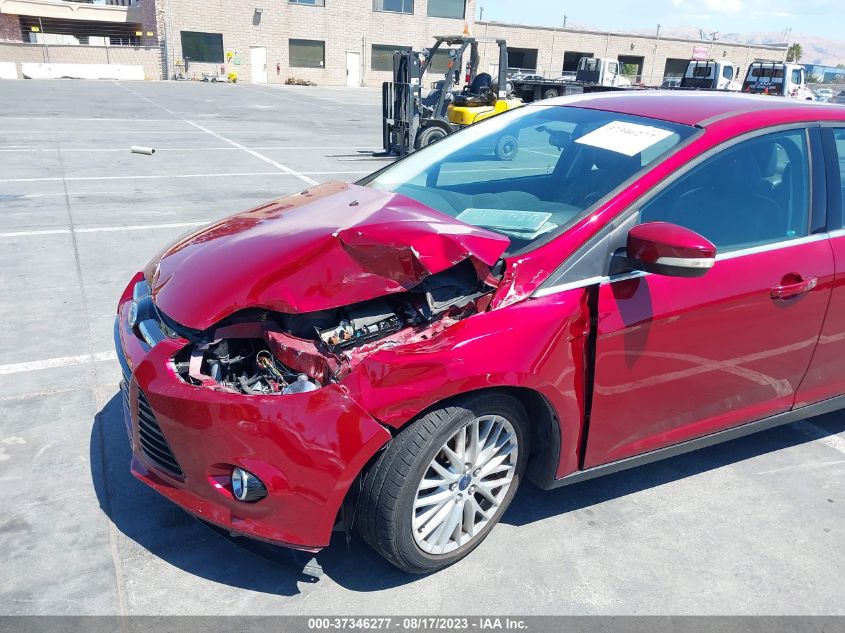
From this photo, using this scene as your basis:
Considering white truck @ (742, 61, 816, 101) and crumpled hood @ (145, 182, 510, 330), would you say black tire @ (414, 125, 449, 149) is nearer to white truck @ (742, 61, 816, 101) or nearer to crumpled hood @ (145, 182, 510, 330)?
crumpled hood @ (145, 182, 510, 330)

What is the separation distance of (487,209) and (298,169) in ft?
29.7

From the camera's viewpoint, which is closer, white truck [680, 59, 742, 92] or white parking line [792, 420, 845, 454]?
white parking line [792, 420, 845, 454]

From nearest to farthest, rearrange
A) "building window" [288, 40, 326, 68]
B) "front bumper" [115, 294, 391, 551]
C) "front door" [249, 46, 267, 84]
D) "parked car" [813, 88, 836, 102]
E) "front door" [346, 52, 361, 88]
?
1. "front bumper" [115, 294, 391, 551]
2. "parked car" [813, 88, 836, 102]
3. "front door" [249, 46, 267, 84]
4. "building window" [288, 40, 326, 68]
5. "front door" [346, 52, 361, 88]

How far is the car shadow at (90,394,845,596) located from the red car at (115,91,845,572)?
24cm

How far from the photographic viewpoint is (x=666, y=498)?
327cm

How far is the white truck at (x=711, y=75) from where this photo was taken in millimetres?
Result: 29812

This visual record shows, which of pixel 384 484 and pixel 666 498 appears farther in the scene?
pixel 666 498

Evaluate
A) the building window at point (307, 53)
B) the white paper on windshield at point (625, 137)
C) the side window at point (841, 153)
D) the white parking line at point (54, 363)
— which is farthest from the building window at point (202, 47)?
the side window at point (841, 153)

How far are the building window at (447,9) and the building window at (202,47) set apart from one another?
1567cm

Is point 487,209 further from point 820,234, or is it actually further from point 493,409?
point 820,234

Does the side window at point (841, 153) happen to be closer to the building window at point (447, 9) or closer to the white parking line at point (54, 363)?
the white parking line at point (54, 363)

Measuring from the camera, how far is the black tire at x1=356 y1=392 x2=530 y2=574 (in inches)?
93.5

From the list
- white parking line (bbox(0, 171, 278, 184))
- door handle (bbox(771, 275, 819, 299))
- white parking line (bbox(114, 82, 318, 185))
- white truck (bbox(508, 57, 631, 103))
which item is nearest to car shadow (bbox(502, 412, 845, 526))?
door handle (bbox(771, 275, 819, 299))

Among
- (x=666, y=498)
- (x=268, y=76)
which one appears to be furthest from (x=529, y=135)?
(x=268, y=76)
